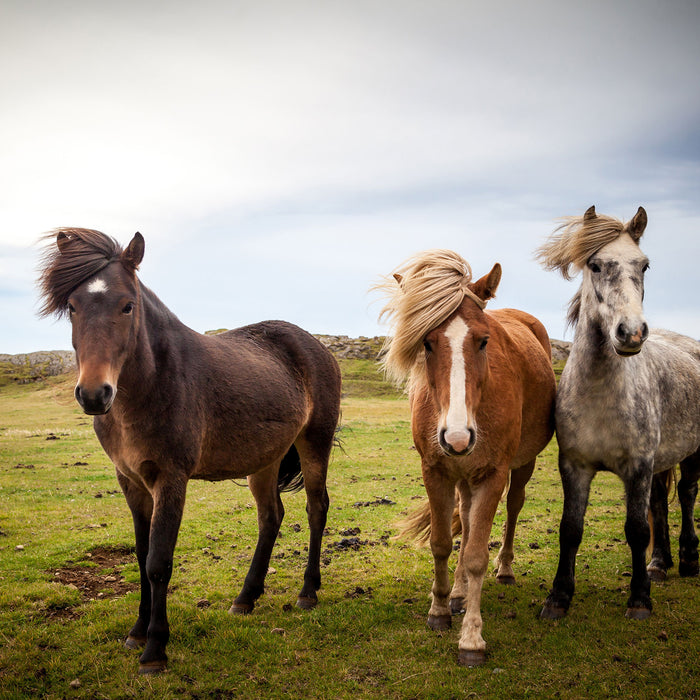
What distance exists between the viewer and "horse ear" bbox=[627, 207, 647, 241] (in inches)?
207

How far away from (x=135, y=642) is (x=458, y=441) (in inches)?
135

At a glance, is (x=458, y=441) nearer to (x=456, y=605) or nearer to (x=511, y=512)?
(x=456, y=605)

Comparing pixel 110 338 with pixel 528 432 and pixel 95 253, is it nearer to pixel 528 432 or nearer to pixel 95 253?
pixel 95 253

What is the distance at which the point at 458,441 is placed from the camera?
3.78 m

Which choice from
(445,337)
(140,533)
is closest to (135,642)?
(140,533)

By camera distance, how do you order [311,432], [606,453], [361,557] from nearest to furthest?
[606,453] < [311,432] < [361,557]

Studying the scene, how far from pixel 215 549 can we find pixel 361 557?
214 cm

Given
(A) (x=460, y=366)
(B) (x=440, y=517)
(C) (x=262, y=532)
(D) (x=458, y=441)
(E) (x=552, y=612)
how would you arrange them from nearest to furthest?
(D) (x=458, y=441) < (A) (x=460, y=366) < (B) (x=440, y=517) < (E) (x=552, y=612) < (C) (x=262, y=532)

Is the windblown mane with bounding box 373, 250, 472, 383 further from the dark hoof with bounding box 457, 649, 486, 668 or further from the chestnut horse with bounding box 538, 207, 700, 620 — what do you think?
the dark hoof with bounding box 457, 649, 486, 668

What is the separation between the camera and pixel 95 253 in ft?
13.9

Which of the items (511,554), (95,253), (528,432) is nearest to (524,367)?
(528,432)

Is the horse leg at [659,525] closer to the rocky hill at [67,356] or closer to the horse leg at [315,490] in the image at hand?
the horse leg at [315,490]

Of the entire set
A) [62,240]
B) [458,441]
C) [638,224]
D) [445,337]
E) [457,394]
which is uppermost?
[638,224]

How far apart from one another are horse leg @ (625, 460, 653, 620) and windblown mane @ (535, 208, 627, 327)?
1.77m
